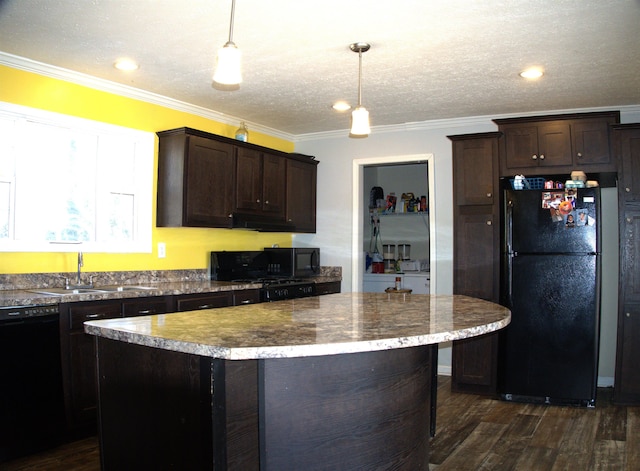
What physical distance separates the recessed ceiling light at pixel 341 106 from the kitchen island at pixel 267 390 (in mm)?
2748

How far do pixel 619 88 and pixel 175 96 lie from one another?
3444mm

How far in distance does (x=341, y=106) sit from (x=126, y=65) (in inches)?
71.6

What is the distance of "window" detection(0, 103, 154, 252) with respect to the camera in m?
3.61

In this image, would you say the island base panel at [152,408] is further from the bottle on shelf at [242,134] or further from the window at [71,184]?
the bottle on shelf at [242,134]

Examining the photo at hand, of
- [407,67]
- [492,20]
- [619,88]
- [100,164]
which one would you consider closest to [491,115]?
[619,88]

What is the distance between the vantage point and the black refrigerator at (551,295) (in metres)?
4.17

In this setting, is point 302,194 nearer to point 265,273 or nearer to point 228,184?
point 265,273

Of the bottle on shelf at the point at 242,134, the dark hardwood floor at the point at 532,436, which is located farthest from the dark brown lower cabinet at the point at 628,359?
the bottle on shelf at the point at 242,134

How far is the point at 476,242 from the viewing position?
466 centimetres

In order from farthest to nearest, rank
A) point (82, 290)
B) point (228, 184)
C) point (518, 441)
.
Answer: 1. point (228, 184)
2. point (82, 290)
3. point (518, 441)

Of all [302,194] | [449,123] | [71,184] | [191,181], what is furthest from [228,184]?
[449,123]

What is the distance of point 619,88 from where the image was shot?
416cm

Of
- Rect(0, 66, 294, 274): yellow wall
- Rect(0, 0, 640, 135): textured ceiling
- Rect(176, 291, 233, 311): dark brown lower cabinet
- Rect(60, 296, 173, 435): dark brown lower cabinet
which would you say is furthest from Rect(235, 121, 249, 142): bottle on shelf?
A: Rect(60, 296, 173, 435): dark brown lower cabinet

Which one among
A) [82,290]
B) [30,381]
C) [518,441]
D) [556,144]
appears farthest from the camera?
[556,144]
